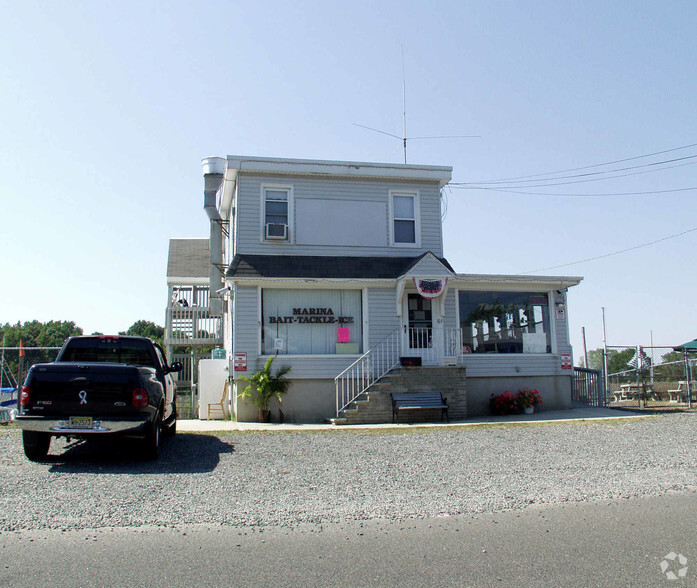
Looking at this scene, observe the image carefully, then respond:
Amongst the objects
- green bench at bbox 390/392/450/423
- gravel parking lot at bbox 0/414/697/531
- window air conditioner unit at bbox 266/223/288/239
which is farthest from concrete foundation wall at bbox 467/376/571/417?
window air conditioner unit at bbox 266/223/288/239

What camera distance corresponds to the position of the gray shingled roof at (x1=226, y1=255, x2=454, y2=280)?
16.3 meters

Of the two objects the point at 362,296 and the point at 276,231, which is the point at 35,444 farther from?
the point at 362,296

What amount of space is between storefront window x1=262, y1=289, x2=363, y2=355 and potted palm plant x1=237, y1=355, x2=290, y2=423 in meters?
0.83

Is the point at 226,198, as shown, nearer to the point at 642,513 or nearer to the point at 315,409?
the point at 315,409

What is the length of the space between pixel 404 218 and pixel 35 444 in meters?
11.7

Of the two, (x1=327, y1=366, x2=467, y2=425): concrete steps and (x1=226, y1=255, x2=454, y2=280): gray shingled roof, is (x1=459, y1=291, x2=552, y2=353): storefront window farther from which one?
(x1=327, y1=366, x2=467, y2=425): concrete steps

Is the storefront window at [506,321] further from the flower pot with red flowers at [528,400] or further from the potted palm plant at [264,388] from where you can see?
the potted palm plant at [264,388]

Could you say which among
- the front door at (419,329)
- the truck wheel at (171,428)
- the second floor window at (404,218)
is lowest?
the truck wheel at (171,428)

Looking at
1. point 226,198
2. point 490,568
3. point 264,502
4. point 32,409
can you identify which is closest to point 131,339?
point 32,409

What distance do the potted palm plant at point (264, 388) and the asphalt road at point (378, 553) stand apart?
9.62m

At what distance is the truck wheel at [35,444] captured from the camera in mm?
8742

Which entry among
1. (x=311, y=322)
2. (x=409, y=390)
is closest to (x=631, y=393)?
(x=409, y=390)

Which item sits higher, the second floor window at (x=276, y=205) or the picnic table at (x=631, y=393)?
the second floor window at (x=276, y=205)

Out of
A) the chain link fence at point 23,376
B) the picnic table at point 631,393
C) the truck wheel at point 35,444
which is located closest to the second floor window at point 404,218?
the chain link fence at point 23,376
